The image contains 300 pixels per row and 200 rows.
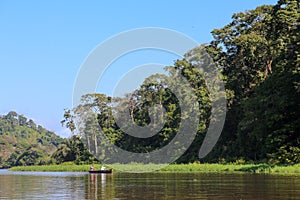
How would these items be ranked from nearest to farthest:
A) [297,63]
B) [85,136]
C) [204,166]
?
[297,63]
[204,166]
[85,136]

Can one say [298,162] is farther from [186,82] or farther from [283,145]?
[186,82]

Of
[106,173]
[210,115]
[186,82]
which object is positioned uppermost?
[186,82]

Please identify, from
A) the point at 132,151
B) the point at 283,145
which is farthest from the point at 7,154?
the point at 283,145

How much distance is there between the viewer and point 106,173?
53781 millimetres

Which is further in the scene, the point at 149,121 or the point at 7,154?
the point at 7,154

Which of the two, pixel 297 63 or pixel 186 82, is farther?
pixel 186 82

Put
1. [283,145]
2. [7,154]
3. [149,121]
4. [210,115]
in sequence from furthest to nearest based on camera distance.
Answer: [7,154] → [149,121] → [210,115] → [283,145]

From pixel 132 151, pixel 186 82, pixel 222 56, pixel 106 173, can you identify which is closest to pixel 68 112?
pixel 132 151

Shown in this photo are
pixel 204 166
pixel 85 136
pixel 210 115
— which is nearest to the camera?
pixel 204 166

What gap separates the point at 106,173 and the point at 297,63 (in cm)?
2404

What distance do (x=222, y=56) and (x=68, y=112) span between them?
132ft

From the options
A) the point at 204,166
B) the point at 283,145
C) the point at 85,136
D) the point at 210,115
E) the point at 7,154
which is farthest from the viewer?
the point at 7,154

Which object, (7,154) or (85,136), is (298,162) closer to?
(85,136)

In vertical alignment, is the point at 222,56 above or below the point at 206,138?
above
